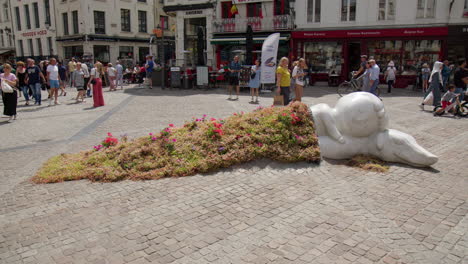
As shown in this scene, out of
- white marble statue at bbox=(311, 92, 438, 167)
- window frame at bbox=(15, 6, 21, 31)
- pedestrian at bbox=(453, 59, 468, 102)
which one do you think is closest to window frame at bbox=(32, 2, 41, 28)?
window frame at bbox=(15, 6, 21, 31)

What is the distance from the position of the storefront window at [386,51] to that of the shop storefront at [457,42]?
271 centimetres

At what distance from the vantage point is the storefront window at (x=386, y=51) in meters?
22.6

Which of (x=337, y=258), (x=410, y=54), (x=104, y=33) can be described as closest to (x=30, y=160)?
(x=337, y=258)

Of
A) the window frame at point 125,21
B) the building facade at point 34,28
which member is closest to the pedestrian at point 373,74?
the window frame at point 125,21

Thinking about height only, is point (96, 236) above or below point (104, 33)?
below

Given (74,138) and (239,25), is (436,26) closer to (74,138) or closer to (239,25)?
(239,25)

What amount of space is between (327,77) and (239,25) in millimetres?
7566

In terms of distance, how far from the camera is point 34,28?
38.2m

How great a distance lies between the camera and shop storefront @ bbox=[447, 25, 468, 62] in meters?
20.8

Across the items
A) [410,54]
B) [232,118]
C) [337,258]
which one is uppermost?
[410,54]

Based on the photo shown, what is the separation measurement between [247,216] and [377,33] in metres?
21.6

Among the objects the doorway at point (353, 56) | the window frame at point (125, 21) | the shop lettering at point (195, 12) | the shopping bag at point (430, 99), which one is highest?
the window frame at point (125, 21)

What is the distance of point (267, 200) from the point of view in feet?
15.4

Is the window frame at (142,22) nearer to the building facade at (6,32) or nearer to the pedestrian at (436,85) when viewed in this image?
the building facade at (6,32)
